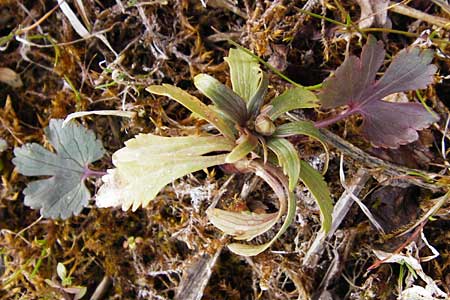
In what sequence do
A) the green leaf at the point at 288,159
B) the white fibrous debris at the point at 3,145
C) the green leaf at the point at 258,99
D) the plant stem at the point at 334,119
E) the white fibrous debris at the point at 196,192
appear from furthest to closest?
the white fibrous debris at the point at 3,145, the white fibrous debris at the point at 196,192, the plant stem at the point at 334,119, the green leaf at the point at 258,99, the green leaf at the point at 288,159

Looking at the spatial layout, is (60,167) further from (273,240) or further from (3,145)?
(273,240)

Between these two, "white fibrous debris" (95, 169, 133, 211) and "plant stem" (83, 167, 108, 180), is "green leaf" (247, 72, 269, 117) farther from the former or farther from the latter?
"plant stem" (83, 167, 108, 180)

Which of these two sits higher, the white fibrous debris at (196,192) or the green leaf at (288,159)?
the green leaf at (288,159)

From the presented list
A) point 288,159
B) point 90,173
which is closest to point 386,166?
point 288,159

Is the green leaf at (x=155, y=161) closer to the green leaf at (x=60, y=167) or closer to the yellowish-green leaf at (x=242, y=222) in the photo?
the yellowish-green leaf at (x=242, y=222)

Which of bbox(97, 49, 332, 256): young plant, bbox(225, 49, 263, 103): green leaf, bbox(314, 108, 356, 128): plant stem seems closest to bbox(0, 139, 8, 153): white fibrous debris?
bbox(97, 49, 332, 256): young plant

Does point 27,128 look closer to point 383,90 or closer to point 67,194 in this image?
point 67,194

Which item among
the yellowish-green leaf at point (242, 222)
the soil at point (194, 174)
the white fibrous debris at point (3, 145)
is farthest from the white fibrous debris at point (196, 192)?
the white fibrous debris at point (3, 145)
